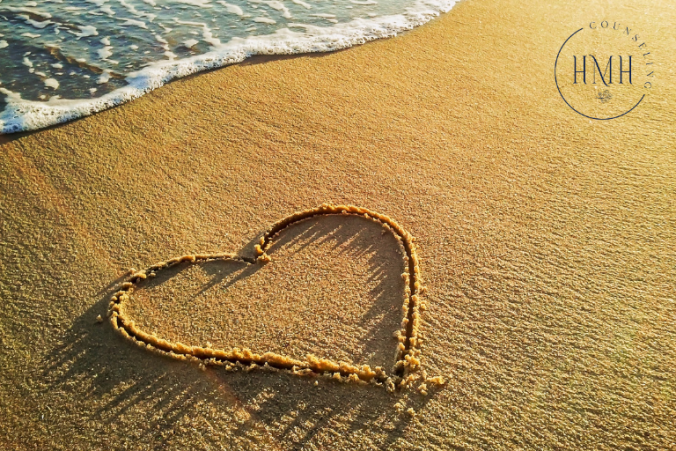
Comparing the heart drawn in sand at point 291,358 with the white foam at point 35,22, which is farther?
the white foam at point 35,22

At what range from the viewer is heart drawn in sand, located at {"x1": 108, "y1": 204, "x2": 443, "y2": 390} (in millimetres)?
2160

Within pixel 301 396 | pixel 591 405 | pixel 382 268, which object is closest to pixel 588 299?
pixel 591 405

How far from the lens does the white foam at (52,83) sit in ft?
13.8

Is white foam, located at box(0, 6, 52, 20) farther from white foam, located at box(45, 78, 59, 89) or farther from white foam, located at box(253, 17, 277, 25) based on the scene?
white foam, located at box(253, 17, 277, 25)

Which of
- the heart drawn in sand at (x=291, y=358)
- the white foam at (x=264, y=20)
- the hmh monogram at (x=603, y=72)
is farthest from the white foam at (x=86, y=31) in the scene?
the hmh monogram at (x=603, y=72)

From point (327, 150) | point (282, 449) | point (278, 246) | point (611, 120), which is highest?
point (611, 120)

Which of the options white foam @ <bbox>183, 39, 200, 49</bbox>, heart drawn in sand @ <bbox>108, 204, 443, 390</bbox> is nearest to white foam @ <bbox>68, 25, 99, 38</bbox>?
white foam @ <bbox>183, 39, 200, 49</bbox>

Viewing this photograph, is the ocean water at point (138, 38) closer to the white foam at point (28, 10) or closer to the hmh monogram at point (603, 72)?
the white foam at point (28, 10)

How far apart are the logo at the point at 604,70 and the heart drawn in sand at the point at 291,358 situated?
Result: 84.2 inches

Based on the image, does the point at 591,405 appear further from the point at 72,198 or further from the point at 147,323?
the point at 72,198

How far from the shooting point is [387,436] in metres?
1.98

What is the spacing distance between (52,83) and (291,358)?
11.8 feet

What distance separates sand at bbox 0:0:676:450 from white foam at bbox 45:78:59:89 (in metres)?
0.78

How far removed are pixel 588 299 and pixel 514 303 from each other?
1.24ft
